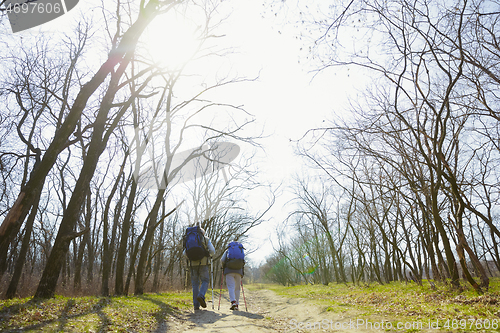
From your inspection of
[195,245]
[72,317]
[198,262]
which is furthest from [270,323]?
[72,317]

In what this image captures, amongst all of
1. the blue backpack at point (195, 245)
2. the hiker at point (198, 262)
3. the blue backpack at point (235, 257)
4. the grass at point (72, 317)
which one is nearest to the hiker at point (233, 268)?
the blue backpack at point (235, 257)

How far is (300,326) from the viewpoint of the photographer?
16.9ft

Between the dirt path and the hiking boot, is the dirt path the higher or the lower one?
the lower one

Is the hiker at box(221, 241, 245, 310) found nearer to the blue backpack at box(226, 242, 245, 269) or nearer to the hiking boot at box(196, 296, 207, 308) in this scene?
the blue backpack at box(226, 242, 245, 269)

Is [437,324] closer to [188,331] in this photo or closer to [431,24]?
[188,331]

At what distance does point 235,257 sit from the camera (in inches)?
274

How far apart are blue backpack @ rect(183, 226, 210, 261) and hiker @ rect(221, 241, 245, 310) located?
674 mm

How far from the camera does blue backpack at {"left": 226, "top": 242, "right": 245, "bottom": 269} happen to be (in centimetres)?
690

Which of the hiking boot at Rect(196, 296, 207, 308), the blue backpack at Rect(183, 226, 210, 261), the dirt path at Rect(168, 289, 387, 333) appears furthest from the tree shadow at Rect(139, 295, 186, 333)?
the blue backpack at Rect(183, 226, 210, 261)

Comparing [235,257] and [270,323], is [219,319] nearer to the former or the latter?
[270,323]

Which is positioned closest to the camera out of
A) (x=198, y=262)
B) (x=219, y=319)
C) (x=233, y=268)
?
(x=219, y=319)

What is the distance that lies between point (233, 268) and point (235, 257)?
274mm

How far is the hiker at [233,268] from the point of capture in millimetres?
6797

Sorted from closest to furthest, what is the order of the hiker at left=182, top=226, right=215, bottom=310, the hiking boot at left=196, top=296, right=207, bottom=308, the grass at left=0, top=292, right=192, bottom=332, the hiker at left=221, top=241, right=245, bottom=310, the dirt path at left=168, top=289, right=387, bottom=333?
1. the grass at left=0, top=292, right=192, bottom=332
2. the dirt path at left=168, top=289, right=387, bottom=333
3. the hiking boot at left=196, top=296, right=207, bottom=308
4. the hiker at left=182, top=226, right=215, bottom=310
5. the hiker at left=221, top=241, right=245, bottom=310
